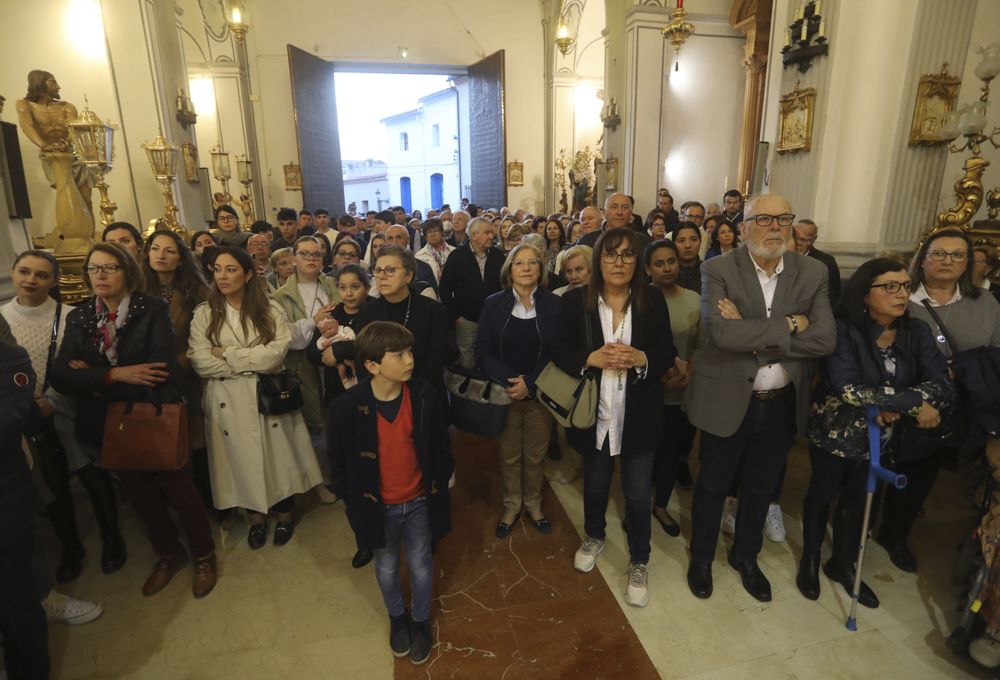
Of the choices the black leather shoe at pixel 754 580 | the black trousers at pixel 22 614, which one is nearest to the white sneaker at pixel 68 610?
the black trousers at pixel 22 614

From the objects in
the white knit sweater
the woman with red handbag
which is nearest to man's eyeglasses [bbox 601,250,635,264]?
the woman with red handbag

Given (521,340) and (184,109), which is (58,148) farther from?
(521,340)

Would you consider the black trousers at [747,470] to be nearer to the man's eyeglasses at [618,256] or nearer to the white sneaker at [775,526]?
the white sneaker at [775,526]

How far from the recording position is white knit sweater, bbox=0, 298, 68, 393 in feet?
8.98

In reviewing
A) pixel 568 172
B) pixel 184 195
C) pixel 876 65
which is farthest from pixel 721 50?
pixel 184 195

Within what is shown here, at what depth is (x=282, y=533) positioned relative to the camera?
10.8 ft

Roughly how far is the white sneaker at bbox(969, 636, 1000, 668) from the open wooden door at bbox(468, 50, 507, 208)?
13330mm

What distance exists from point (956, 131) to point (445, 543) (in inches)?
198

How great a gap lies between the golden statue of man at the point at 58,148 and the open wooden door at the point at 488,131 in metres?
A: 10.0

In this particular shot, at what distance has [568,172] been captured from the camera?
14211mm

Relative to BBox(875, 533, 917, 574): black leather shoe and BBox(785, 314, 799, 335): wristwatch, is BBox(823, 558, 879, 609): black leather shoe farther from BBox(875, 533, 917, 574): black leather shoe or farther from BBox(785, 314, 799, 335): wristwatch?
BBox(785, 314, 799, 335): wristwatch

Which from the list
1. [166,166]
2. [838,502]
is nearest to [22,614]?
[838,502]

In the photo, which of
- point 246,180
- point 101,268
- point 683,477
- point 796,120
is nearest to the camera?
point 101,268

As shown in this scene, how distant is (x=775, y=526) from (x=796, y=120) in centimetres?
403
